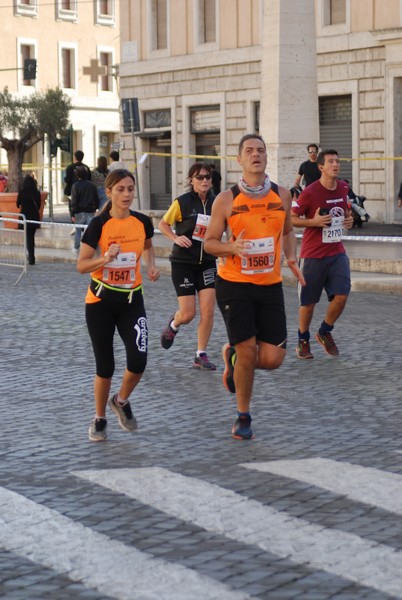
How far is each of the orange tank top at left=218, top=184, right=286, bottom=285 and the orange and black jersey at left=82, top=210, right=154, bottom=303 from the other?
55cm

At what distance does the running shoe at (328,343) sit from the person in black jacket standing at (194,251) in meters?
1.08

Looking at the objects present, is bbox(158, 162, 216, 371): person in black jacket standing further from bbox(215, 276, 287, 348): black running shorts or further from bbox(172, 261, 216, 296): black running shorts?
bbox(215, 276, 287, 348): black running shorts

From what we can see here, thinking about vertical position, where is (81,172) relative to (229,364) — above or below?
above

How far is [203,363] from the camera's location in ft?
38.5

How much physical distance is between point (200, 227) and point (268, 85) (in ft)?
45.5

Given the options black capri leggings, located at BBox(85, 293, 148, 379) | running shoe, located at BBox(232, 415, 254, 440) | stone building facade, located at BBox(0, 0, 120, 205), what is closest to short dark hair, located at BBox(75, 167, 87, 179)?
black capri leggings, located at BBox(85, 293, 148, 379)

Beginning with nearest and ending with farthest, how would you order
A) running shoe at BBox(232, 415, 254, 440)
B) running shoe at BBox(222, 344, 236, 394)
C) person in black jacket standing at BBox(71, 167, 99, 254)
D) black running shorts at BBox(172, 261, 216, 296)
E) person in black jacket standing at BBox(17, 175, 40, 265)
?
running shoe at BBox(232, 415, 254, 440), running shoe at BBox(222, 344, 236, 394), black running shorts at BBox(172, 261, 216, 296), person in black jacket standing at BBox(71, 167, 99, 254), person in black jacket standing at BBox(17, 175, 40, 265)

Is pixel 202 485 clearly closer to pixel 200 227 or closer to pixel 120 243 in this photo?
pixel 120 243

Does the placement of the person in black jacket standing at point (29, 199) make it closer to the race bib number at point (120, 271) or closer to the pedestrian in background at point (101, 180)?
the pedestrian in background at point (101, 180)

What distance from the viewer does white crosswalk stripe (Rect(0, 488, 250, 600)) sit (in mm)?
5324

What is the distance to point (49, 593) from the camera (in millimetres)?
5324

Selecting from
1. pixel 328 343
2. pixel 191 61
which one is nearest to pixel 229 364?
pixel 328 343

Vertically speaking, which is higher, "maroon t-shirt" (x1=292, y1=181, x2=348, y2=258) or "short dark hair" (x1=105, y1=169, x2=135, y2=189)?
"short dark hair" (x1=105, y1=169, x2=135, y2=189)

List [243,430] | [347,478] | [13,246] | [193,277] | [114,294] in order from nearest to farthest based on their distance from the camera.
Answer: [347,478], [243,430], [114,294], [193,277], [13,246]
